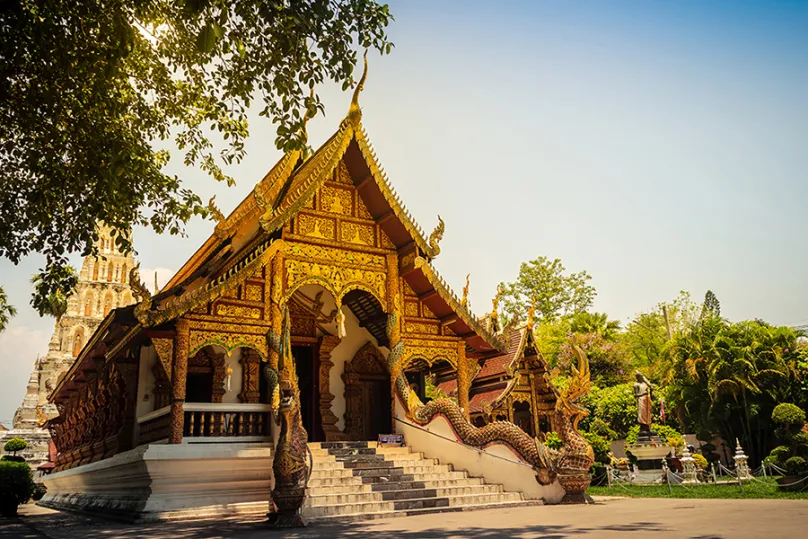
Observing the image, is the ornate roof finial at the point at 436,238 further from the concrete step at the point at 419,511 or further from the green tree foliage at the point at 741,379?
the green tree foliage at the point at 741,379

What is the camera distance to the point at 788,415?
18.2 meters

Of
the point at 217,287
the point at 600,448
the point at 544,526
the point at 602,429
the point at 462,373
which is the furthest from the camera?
the point at 602,429

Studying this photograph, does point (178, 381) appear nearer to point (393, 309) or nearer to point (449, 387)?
point (393, 309)

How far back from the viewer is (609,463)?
16781 mm

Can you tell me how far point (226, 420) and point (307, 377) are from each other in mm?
3155

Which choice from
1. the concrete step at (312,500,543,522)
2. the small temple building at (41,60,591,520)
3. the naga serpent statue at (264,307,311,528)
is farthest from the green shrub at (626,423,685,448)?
the naga serpent statue at (264,307,311,528)

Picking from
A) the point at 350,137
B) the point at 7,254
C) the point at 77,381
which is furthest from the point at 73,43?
the point at 77,381

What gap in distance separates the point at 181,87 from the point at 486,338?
7221 mm

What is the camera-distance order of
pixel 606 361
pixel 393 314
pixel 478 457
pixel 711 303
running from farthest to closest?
1. pixel 711 303
2. pixel 606 361
3. pixel 393 314
4. pixel 478 457

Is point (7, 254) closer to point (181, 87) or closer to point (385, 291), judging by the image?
point (181, 87)

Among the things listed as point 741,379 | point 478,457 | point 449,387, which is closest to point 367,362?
point 478,457

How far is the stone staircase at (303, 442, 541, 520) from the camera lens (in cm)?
834

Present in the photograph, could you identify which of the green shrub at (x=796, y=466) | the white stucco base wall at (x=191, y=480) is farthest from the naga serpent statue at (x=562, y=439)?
the green shrub at (x=796, y=466)

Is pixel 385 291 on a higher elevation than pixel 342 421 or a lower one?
higher
